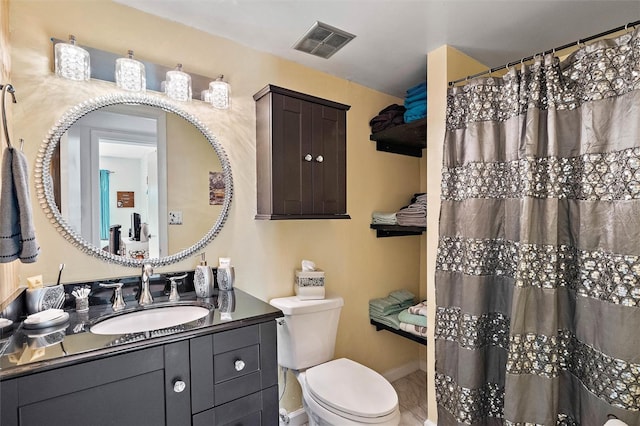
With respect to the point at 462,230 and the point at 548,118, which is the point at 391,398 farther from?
the point at 548,118

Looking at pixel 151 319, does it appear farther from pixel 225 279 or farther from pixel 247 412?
pixel 247 412

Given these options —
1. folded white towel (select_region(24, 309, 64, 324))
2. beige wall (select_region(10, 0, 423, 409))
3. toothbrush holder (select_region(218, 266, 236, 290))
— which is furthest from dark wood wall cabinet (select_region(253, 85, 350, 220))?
folded white towel (select_region(24, 309, 64, 324))

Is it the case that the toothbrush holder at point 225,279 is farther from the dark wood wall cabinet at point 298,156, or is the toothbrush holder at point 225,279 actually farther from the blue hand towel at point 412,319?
the blue hand towel at point 412,319

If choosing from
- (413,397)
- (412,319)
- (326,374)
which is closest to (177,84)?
(326,374)

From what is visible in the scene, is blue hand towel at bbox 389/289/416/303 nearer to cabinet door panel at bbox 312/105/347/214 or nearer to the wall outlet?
cabinet door panel at bbox 312/105/347/214

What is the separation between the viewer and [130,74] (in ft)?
4.62

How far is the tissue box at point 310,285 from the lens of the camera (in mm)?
1880

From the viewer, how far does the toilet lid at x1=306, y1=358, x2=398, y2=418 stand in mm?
1431

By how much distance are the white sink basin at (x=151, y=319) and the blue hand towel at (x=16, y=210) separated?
0.38 m

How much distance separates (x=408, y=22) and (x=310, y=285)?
1533mm

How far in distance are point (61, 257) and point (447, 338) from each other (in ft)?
6.14

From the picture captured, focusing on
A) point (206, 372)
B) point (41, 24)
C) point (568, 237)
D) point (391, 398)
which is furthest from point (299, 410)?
point (41, 24)

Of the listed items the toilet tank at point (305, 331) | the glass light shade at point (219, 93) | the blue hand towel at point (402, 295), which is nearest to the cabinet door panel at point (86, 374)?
the toilet tank at point (305, 331)

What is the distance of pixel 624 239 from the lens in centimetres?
114
